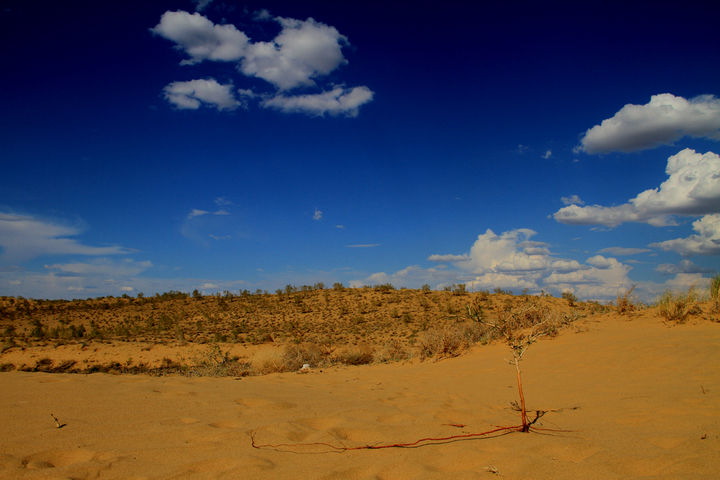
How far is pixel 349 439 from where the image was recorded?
146 inches

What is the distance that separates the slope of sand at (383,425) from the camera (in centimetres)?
282

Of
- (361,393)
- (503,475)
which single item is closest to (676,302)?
(361,393)

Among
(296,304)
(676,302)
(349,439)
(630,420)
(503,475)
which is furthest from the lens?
(296,304)

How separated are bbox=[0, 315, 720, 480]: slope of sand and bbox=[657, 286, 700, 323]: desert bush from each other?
8.97 feet

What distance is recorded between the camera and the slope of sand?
282cm

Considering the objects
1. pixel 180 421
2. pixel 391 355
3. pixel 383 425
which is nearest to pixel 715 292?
pixel 391 355

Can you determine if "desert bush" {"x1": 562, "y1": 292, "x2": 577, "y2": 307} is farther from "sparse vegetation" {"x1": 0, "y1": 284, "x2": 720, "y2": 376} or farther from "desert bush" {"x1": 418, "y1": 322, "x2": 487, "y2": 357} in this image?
"desert bush" {"x1": 418, "y1": 322, "x2": 487, "y2": 357}

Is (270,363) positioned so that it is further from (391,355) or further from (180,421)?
(180,421)

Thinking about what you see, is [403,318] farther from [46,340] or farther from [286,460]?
[286,460]

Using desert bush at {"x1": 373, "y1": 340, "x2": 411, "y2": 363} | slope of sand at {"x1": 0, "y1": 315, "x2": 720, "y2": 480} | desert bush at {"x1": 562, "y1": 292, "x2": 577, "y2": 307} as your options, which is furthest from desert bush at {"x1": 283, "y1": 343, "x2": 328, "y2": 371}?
desert bush at {"x1": 562, "y1": 292, "x2": 577, "y2": 307}

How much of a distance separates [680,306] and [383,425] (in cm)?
1001

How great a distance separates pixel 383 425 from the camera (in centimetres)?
414

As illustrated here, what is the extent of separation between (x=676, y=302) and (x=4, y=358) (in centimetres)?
2315

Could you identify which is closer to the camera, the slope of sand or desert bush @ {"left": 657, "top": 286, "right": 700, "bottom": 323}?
the slope of sand
